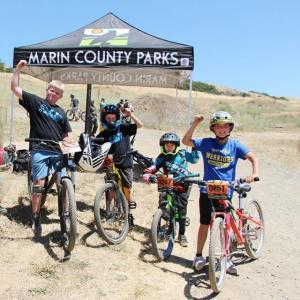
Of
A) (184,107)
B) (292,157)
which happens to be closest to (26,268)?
(292,157)

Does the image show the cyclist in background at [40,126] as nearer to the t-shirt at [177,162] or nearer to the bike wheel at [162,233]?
the t-shirt at [177,162]

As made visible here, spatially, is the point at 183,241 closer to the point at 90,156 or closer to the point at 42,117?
the point at 90,156

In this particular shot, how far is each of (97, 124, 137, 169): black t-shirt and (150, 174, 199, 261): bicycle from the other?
38.3 inches

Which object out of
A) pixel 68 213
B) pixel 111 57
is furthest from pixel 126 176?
pixel 111 57

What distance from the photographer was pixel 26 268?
493 centimetres

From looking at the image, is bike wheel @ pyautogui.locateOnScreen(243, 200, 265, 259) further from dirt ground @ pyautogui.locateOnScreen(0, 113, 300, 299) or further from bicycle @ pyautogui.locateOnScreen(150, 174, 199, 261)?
bicycle @ pyautogui.locateOnScreen(150, 174, 199, 261)

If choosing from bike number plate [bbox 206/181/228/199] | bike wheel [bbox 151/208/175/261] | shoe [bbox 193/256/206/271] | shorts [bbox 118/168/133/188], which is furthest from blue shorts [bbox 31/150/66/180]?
shoe [bbox 193/256/206/271]

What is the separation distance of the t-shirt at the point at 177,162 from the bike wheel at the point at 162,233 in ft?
2.04

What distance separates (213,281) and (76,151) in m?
2.21

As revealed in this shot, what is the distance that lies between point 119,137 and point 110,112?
389 millimetres

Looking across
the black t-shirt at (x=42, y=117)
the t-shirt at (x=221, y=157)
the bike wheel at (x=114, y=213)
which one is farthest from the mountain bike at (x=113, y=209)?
the t-shirt at (x=221, y=157)

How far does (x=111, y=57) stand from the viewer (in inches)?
383

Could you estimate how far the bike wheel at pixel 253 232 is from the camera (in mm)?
5891

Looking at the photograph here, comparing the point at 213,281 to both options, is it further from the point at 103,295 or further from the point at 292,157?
the point at 292,157
